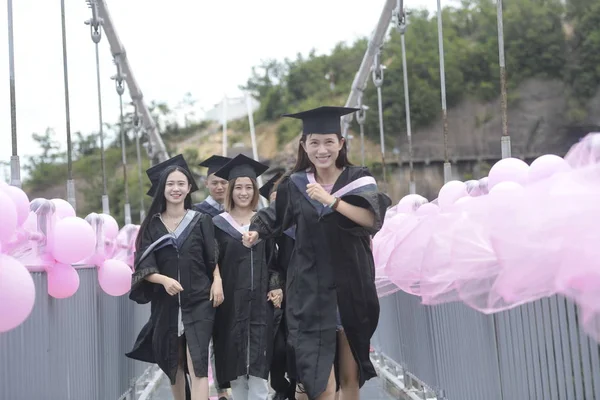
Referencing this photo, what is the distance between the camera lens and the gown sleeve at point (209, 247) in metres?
6.41

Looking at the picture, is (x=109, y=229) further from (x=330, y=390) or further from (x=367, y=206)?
(x=367, y=206)

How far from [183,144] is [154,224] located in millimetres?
90006

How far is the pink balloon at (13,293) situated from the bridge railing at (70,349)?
45 centimetres

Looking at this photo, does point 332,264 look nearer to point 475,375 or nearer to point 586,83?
point 475,375

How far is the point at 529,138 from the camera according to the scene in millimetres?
66000

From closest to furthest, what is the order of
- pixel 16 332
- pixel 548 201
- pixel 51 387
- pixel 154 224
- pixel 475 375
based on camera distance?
pixel 548 201 < pixel 16 332 < pixel 51 387 < pixel 475 375 < pixel 154 224

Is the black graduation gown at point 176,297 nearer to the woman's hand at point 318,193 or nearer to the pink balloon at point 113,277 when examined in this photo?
the pink balloon at point 113,277

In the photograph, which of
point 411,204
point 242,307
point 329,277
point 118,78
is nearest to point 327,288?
point 329,277

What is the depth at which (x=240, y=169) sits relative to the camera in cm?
681

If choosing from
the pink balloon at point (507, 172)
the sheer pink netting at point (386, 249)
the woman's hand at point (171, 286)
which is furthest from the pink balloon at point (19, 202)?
the sheer pink netting at point (386, 249)

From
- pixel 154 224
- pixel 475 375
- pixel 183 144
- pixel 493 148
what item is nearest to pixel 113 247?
pixel 154 224

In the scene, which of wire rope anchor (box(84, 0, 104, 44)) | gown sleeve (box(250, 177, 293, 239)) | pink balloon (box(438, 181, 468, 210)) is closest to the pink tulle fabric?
pink balloon (box(438, 181, 468, 210))

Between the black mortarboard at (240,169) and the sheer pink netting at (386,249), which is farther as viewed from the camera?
the black mortarboard at (240,169)

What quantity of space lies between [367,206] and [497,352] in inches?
39.5
